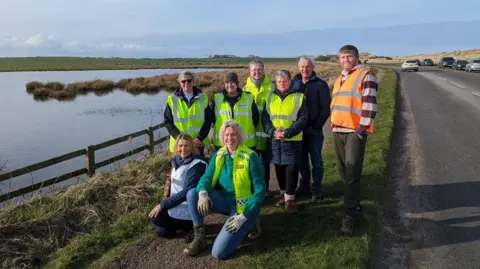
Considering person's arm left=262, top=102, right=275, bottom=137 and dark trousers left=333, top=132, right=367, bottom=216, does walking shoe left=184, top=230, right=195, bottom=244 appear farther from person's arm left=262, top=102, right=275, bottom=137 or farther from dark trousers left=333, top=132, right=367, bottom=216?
dark trousers left=333, top=132, right=367, bottom=216

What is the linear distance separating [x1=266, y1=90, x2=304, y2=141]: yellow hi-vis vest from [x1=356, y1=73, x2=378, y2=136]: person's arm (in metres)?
0.92

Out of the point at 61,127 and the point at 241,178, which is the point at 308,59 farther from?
the point at 61,127

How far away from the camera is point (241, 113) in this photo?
5344 millimetres

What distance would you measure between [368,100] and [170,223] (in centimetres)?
266

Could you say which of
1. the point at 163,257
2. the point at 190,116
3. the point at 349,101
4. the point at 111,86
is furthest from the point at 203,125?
the point at 111,86

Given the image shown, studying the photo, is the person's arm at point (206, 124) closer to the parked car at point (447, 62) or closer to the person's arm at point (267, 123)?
the person's arm at point (267, 123)

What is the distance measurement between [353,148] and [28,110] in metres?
28.5

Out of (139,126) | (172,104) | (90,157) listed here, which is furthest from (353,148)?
(139,126)

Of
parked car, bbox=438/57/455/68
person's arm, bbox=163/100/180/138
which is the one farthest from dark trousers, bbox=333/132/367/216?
parked car, bbox=438/57/455/68

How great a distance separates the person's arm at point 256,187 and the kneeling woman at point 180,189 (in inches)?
27.5

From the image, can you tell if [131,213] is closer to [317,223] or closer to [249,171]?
[249,171]

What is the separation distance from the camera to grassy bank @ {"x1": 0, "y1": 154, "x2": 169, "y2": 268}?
16.2ft

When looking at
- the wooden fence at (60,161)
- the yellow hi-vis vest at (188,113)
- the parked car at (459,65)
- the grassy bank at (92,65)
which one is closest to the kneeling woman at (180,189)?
the yellow hi-vis vest at (188,113)

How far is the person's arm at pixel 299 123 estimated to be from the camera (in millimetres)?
5211
